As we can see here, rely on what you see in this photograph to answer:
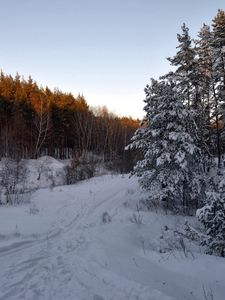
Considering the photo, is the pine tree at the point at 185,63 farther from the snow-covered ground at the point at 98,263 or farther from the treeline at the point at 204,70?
the snow-covered ground at the point at 98,263

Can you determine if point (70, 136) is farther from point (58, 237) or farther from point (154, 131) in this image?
point (58, 237)

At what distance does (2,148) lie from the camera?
39969mm

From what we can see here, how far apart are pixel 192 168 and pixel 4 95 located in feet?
135

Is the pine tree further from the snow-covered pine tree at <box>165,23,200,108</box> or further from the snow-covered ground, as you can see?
the snow-covered ground

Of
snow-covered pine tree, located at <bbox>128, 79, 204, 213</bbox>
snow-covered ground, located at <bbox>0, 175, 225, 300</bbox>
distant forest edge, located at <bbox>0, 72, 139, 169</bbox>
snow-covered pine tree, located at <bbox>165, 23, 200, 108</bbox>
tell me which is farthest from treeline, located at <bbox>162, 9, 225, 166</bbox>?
distant forest edge, located at <bbox>0, 72, 139, 169</bbox>

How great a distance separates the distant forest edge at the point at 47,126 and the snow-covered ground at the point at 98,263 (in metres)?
29.2

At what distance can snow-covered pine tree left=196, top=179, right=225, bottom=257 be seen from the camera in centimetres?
734

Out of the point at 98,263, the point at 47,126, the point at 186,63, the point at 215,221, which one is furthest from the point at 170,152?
the point at 47,126

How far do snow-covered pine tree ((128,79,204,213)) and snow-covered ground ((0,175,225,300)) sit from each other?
80.1 inches

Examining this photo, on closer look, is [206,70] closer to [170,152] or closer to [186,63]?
[186,63]

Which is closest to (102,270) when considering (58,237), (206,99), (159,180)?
(58,237)

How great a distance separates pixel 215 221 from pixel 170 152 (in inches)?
294

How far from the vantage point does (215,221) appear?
7445mm

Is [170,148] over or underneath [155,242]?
over
